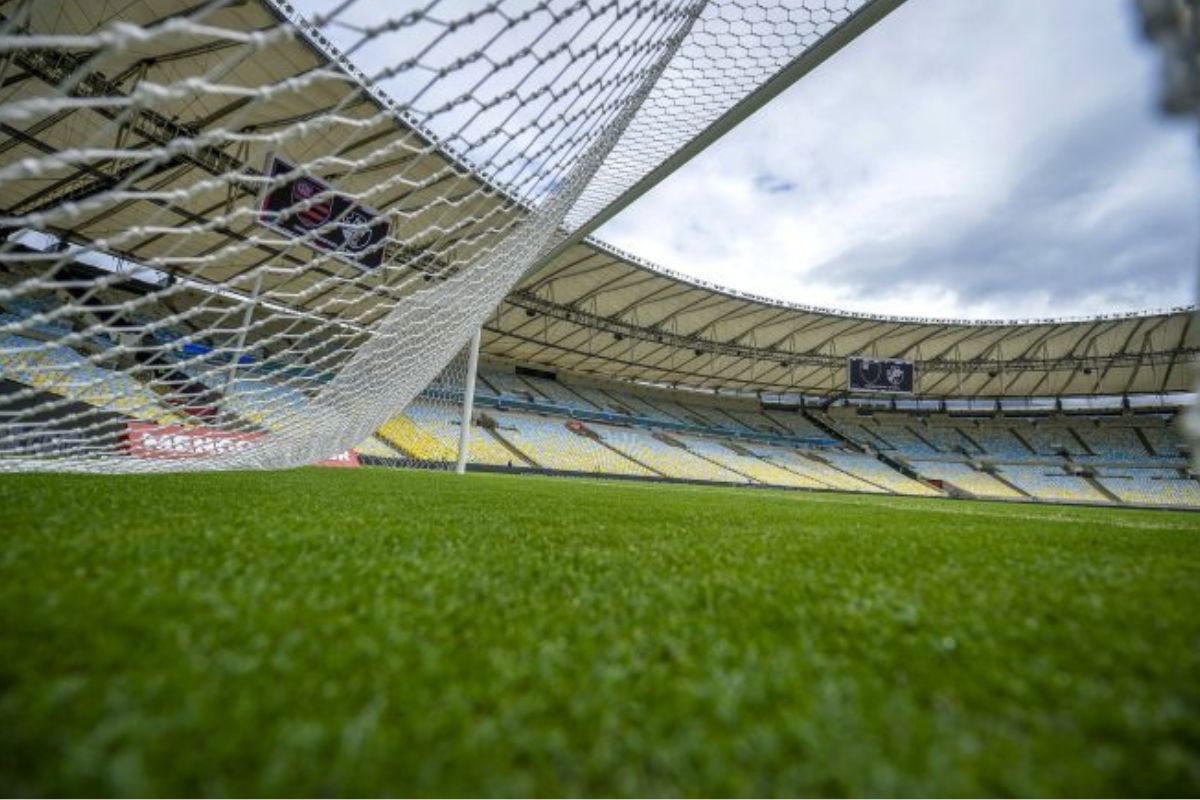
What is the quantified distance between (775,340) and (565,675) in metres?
28.6

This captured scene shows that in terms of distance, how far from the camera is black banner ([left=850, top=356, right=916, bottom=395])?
2630 cm

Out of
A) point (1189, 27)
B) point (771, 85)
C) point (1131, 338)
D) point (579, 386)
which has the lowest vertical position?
point (1189, 27)

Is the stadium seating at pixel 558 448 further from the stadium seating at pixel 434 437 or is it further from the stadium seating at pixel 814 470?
the stadium seating at pixel 814 470

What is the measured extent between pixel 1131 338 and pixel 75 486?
35.8 metres

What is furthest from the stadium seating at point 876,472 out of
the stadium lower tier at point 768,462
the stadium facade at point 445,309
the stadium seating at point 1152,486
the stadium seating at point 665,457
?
the stadium seating at point 665,457

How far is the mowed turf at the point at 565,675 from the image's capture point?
56 cm

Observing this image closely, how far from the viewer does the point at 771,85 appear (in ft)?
14.1

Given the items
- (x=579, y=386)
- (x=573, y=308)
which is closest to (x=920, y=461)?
(x=579, y=386)

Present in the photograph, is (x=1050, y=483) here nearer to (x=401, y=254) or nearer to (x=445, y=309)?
(x=401, y=254)

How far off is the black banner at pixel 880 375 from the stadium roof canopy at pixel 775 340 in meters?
1.62

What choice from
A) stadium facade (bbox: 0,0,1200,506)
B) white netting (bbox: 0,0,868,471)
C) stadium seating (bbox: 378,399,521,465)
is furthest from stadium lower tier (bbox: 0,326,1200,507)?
white netting (bbox: 0,0,868,471)

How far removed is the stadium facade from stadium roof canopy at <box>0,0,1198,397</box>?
0.09 metres

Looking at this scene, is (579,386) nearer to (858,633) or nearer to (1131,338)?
(1131,338)

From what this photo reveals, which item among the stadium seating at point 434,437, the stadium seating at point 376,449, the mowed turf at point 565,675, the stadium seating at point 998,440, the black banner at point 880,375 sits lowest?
the mowed turf at point 565,675
